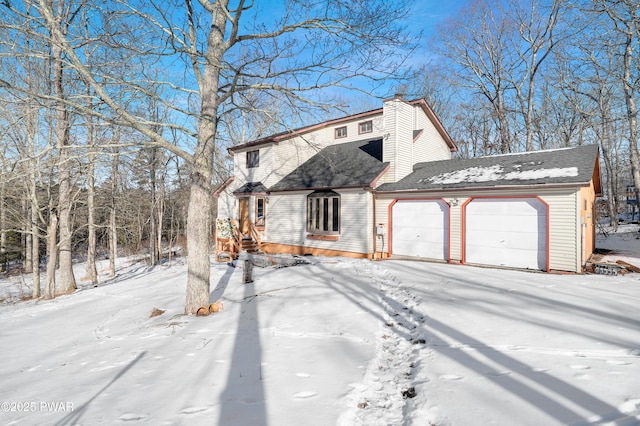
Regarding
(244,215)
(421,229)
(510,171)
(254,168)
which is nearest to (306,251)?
(244,215)

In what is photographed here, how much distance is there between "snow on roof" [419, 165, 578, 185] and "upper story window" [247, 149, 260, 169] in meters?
8.78

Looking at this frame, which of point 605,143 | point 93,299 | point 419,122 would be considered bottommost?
point 93,299

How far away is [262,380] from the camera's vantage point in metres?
3.38

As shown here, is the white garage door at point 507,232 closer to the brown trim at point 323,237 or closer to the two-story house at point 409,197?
the two-story house at point 409,197

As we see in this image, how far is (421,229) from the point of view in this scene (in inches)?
475

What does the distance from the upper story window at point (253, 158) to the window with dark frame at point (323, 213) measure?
4.39 meters

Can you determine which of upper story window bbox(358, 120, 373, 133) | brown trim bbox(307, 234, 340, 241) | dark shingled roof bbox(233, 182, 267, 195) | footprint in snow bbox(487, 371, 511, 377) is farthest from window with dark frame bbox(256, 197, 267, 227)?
footprint in snow bbox(487, 371, 511, 377)

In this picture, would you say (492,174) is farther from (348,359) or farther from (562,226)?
(348,359)

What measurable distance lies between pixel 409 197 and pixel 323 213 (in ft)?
12.4

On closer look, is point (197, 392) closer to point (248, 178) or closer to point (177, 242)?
point (248, 178)

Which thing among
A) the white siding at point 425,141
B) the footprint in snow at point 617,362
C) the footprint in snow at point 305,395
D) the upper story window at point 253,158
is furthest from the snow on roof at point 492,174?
the footprint in snow at point 305,395

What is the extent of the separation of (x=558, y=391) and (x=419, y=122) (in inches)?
549

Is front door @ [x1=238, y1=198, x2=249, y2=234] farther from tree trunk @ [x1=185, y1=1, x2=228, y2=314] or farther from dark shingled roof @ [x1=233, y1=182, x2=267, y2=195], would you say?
tree trunk @ [x1=185, y1=1, x2=228, y2=314]

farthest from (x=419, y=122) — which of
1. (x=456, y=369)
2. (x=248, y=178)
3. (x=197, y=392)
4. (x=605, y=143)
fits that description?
(x=605, y=143)
